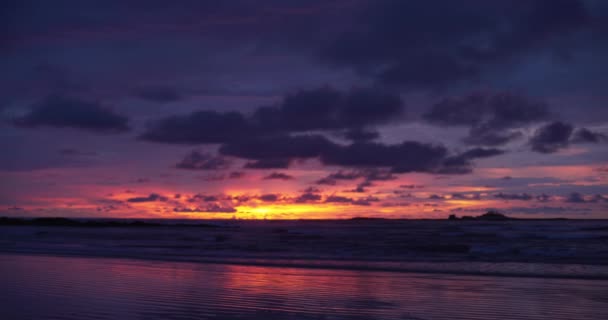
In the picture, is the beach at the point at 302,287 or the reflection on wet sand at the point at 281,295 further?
the beach at the point at 302,287

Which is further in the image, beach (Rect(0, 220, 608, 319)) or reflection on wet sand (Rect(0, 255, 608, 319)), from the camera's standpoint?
beach (Rect(0, 220, 608, 319))

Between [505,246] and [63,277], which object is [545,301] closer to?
[63,277]

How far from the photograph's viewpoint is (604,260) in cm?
2250

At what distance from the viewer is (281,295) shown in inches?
496

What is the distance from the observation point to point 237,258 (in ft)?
79.3

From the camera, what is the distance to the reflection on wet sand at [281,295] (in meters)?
10.3

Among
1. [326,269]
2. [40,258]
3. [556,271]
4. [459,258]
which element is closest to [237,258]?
[326,269]

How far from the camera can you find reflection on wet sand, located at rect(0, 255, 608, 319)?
33.9ft

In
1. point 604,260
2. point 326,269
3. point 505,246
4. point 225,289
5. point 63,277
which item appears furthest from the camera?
point 505,246

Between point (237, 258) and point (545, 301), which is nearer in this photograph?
point (545, 301)

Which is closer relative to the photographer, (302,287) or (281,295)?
(281,295)

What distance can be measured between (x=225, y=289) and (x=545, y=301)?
783 centimetres

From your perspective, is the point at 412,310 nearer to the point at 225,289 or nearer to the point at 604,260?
the point at 225,289

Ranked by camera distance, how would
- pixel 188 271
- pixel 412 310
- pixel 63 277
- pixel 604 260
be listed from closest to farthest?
pixel 412 310
pixel 63 277
pixel 188 271
pixel 604 260
